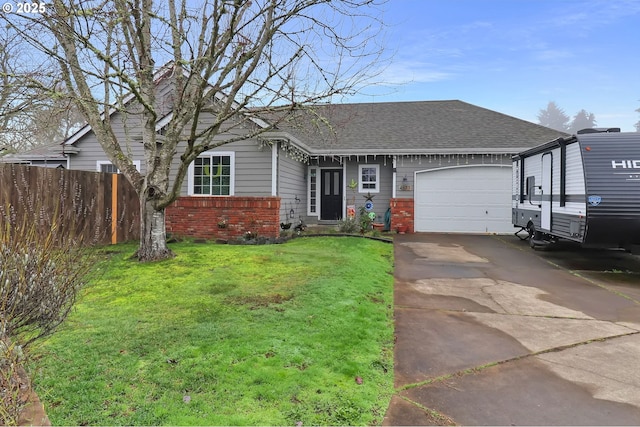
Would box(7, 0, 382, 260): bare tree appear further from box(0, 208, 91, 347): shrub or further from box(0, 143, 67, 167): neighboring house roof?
box(0, 143, 67, 167): neighboring house roof

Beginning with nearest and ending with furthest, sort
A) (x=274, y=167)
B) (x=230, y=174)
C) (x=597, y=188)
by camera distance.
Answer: (x=597, y=188)
(x=274, y=167)
(x=230, y=174)

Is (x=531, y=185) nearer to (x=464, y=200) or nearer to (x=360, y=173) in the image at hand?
(x=464, y=200)

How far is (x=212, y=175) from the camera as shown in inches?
453

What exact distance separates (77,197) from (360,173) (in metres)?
9.82

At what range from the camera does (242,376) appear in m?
2.97

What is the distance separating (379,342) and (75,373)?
2.77 m

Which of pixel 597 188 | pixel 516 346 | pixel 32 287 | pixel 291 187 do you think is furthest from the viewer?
pixel 291 187

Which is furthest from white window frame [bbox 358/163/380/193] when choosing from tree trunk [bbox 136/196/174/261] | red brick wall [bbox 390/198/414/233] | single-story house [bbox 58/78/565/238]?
tree trunk [bbox 136/196/174/261]

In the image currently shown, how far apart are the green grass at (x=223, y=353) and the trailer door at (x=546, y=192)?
5.35 metres

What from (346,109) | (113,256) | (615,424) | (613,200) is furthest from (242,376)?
(346,109)

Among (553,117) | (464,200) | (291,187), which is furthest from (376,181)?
(553,117)

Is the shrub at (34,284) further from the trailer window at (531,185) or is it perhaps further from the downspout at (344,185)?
the downspout at (344,185)

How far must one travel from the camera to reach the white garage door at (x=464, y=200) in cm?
1397

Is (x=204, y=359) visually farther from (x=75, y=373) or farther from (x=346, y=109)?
(x=346, y=109)
